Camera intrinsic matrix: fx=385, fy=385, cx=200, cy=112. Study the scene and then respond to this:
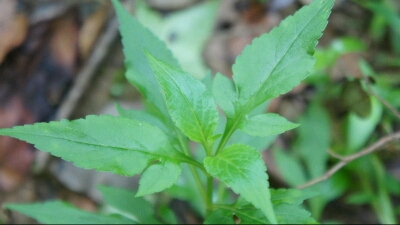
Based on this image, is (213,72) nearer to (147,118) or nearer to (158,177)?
(147,118)

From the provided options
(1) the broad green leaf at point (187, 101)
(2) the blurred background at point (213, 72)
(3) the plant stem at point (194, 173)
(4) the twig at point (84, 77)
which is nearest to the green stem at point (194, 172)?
(3) the plant stem at point (194, 173)

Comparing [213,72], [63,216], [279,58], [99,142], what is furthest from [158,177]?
[213,72]

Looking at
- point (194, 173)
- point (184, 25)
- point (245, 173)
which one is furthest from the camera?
point (184, 25)

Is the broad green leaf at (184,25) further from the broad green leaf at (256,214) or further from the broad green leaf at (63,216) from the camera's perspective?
the broad green leaf at (256,214)

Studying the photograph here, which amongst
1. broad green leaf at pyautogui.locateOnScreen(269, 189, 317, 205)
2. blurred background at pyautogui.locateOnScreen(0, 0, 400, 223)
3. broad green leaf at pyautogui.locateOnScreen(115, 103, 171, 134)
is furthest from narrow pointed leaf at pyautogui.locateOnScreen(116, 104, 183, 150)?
blurred background at pyautogui.locateOnScreen(0, 0, 400, 223)

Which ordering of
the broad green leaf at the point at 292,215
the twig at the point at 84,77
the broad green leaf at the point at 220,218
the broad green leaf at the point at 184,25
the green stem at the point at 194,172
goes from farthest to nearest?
the broad green leaf at the point at 184,25, the twig at the point at 84,77, the green stem at the point at 194,172, the broad green leaf at the point at 220,218, the broad green leaf at the point at 292,215

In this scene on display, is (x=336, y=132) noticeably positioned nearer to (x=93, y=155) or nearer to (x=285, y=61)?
(x=285, y=61)
